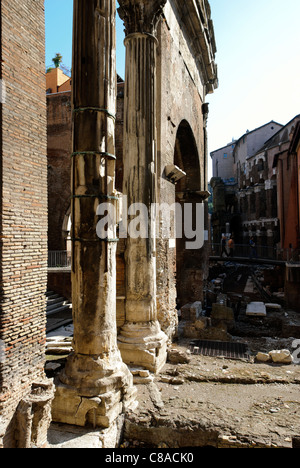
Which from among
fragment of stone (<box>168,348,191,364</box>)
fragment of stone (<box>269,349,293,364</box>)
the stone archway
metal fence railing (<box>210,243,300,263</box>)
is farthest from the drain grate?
metal fence railing (<box>210,243,300,263</box>)

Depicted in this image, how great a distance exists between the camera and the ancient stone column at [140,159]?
600 cm

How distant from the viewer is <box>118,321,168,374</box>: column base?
567 centimetres

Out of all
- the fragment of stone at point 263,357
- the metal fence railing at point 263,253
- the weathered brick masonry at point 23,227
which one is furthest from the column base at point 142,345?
the metal fence railing at point 263,253

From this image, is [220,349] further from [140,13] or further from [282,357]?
[140,13]

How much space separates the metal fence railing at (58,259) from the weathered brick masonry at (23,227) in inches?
461

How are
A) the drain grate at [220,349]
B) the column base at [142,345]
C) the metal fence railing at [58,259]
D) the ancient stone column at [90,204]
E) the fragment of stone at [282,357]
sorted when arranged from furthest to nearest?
the metal fence railing at [58,259], the drain grate at [220,349], the fragment of stone at [282,357], the column base at [142,345], the ancient stone column at [90,204]

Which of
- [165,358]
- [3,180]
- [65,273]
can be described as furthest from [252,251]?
[3,180]

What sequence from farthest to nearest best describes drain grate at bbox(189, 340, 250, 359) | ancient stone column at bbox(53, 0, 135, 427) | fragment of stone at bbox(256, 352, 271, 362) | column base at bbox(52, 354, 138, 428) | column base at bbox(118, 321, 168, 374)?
drain grate at bbox(189, 340, 250, 359), fragment of stone at bbox(256, 352, 271, 362), column base at bbox(118, 321, 168, 374), ancient stone column at bbox(53, 0, 135, 427), column base at bbox(52, 354, 138, 428)

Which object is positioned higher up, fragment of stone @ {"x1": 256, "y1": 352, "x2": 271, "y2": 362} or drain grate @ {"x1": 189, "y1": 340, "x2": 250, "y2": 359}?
fragment of stone @ {"x1": 256, "y1": 352, "x2": 271, "y2": 362}

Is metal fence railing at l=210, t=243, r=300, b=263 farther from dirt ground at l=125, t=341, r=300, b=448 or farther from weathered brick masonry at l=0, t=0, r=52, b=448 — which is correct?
weathered brick masonry at l=0, t=0, r=52, b=448

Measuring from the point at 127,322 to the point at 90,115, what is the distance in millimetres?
3512

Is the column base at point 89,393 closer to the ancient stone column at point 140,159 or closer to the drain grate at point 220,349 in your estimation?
the ancient stone column at point 140,159

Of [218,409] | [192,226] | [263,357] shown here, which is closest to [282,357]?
[263,357]
